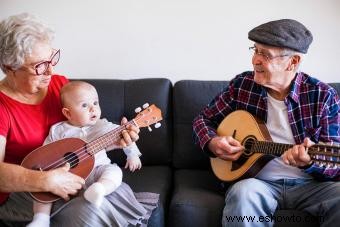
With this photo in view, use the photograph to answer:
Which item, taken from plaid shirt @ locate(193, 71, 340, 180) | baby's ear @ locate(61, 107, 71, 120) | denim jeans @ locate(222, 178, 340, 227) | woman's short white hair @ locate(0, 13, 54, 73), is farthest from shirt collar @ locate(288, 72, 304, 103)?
woman's short white hair @ locate(0, 13, 54, 73)

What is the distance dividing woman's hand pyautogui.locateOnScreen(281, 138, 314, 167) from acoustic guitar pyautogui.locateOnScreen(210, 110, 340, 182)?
0.17 feet

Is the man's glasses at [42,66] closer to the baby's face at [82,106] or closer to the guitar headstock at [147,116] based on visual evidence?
the baby's face at [82,106]

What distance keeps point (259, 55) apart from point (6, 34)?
1020 millimetres

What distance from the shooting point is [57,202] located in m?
1.45

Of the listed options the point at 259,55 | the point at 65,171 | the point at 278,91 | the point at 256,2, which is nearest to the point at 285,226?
the point at 278,91

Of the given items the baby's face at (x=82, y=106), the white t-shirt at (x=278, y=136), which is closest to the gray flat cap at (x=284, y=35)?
the white t-shirt at (x=278, y=136)

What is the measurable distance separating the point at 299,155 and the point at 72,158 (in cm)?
88

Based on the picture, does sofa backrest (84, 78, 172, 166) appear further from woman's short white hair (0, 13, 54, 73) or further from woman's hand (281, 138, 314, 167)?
woman's hand (281, 138, 314, 167)

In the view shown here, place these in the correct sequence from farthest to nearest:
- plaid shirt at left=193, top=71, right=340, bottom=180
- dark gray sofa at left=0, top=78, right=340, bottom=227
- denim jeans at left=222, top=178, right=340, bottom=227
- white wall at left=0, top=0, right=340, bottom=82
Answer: white wall at left=0, top=0, right=340, bottom=82, dark gray sofa at left=0, top=78, right=340, bottom=227, plaid shirt at left=193, top=71, right=340, bottom=180, denim jeans at left=222, top=178, right=340, bottom=227

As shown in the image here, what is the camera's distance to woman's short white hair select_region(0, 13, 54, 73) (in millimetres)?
1467

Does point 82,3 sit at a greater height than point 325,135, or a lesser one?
greater

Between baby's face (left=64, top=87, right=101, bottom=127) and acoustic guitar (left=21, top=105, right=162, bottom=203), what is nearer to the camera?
acoustic guitar (left=21, top=105, right=162, bottom=203)

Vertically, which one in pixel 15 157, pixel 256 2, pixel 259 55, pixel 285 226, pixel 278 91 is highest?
pixel 256 2

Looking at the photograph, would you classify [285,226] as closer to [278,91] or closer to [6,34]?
[278,91]
